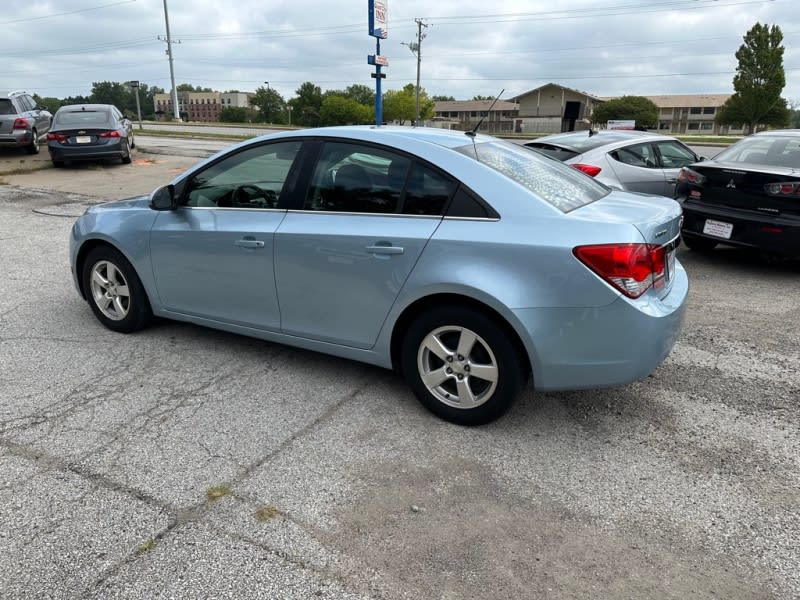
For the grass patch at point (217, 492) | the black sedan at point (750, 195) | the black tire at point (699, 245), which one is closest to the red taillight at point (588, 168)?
the black sedan at point (750, 195)

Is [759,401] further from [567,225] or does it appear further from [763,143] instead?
[763,143]

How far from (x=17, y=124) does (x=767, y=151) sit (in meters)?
16.7

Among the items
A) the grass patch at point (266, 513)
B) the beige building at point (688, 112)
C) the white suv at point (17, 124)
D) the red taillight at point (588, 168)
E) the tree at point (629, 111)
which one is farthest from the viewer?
the beige building at point (688, 112)

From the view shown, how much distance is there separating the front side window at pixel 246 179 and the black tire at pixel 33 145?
1491 centimetres

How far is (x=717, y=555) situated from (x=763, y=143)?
566cm

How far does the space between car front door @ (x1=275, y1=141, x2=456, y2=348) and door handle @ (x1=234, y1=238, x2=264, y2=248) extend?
146 mm

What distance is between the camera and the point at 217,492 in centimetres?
278

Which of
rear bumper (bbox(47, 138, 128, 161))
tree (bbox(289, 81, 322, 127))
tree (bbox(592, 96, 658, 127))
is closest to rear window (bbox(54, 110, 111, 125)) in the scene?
rear bumper (bbox(47, 138, 128, 161))

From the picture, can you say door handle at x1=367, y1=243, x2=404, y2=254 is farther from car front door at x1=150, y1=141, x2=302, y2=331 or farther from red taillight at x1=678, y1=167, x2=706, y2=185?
red taillight at x1=678, y1=167, x2=706, y2=185

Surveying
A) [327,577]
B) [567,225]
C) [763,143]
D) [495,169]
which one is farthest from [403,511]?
[763,143]

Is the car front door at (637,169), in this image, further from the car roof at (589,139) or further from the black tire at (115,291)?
the black tire at (115,291)

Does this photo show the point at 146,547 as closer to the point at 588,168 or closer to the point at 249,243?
the point at 249,243

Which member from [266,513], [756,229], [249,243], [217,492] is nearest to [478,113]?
[756,229]

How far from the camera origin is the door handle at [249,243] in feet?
12.5
